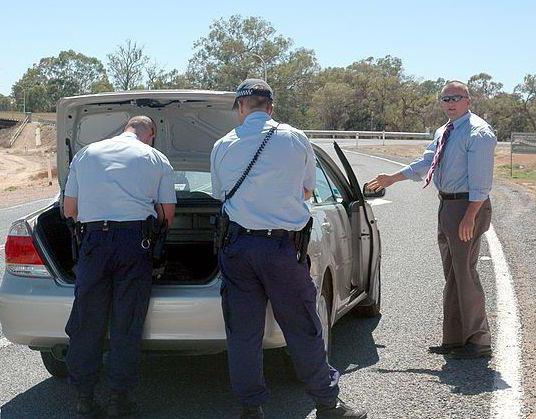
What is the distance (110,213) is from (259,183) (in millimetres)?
903

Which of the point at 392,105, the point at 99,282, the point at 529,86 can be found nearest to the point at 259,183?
the point at 99,282

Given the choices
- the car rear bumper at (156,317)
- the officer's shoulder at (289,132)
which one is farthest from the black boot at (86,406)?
the officer's shoulder at (289,132)

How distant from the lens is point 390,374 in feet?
17.9

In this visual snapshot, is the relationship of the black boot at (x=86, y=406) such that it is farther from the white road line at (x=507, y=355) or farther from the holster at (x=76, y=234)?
the white road line at (x=507, y=355)

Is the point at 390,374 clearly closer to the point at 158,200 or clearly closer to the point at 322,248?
the point at 322,248

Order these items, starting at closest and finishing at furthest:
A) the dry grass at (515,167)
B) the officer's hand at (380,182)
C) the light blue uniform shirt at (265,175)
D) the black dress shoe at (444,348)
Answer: the light blue uniform shirt at (265,175)
the black dress shoe at (444,348)
the officer's hand at (380,182)
the dry grass at (515,167)

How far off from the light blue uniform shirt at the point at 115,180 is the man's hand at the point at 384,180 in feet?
6.65

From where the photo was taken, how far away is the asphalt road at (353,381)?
480 centimetres

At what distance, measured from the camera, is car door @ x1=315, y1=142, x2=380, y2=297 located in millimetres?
6238

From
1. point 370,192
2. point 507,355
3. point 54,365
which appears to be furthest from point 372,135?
point 54,365

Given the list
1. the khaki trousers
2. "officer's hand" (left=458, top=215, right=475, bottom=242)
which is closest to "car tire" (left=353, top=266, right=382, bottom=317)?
the khaki trousers

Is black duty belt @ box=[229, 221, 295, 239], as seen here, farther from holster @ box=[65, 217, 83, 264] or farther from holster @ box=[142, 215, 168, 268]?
holster @ box=[65, 217, 83, 264]

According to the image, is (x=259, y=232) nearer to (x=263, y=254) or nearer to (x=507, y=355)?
(x=263, y=254)

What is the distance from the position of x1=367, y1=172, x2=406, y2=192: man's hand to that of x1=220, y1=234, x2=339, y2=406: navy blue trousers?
1.90 meters
